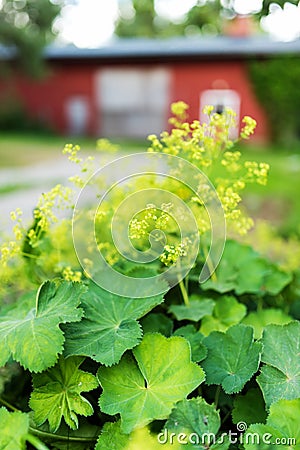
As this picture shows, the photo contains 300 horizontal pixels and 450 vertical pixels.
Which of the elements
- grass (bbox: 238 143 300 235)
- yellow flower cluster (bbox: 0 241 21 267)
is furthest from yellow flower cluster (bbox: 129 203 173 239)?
grass (bbox: 238 143 300 235)

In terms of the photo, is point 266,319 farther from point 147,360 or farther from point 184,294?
point 147,360

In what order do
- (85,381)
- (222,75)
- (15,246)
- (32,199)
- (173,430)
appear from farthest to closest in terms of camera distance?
1. (222,75)
2. (32,199)
3. (15,246)
4. (85,381)
5. (173,430)

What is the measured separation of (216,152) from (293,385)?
1.79 feet

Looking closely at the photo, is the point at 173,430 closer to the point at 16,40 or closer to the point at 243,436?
the point at 243,436

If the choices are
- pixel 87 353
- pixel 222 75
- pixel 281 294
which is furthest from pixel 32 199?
pixel 222 75

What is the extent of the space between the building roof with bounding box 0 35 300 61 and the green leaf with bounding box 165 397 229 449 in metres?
13.8

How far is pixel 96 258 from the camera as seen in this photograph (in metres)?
1.31

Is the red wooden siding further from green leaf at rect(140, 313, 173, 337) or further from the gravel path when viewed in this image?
green leaf at rect(140, 313, 173, 337)

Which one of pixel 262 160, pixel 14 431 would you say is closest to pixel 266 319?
pixel 14 431

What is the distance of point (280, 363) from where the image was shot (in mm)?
994

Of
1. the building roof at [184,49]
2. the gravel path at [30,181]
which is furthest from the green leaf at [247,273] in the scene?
the building roof at [184,49]

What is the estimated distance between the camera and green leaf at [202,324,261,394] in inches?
39.3

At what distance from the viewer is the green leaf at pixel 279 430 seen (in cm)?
85

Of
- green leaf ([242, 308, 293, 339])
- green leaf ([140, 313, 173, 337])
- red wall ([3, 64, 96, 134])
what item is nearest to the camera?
green leaf ([140, 313, 173, 337])
